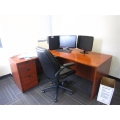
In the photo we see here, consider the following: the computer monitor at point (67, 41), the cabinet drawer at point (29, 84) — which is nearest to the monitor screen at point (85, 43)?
the computer monitor at point (67, 41)

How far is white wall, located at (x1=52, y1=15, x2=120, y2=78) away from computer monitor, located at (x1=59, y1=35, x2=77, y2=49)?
40 cm

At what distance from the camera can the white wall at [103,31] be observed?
2020 mm

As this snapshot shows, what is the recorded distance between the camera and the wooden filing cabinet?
1834 millimetres

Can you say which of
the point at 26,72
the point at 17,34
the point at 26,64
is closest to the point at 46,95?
the point at 26,72

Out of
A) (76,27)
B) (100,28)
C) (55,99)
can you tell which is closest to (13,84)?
(55,99)

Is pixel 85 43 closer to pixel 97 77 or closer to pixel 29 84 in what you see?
pixel 97 77

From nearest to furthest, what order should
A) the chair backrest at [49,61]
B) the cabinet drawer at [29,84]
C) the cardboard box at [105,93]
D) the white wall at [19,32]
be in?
the chair backrest at [49,61] < the cardboard box at [105,93] < the cabinet drawer at [29,84] < the white wall at [19,32]

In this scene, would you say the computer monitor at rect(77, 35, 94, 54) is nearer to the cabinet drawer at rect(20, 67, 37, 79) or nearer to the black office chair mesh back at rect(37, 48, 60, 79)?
the black office chair mesh back at rect(37, 48, 60, 79)

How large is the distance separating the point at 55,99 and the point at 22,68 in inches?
34.3

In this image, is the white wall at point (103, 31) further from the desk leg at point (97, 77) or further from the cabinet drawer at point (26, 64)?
the cabinet drawer at point (26, 64)

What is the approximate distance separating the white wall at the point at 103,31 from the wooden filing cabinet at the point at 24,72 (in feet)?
4.81

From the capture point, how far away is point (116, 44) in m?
2.06

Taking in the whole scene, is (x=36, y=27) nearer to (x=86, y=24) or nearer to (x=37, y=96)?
(x=86, y=24)

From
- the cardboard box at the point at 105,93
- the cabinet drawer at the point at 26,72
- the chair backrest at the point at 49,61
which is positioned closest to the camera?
the chair backrest at the point at 49,61
